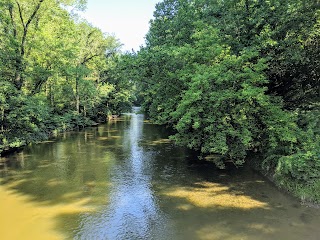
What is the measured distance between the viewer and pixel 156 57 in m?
14.0

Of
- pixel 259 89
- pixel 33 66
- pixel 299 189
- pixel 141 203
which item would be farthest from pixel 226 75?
pixel 33 66

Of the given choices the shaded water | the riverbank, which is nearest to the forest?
the riverbank

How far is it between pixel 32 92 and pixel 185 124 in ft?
41.4

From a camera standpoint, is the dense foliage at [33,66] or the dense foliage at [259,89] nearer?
the dense foliage at [259,89]

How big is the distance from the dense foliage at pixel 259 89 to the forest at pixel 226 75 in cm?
4

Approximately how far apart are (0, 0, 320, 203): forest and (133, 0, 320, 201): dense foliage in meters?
0.04

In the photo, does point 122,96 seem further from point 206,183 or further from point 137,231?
point 137,231

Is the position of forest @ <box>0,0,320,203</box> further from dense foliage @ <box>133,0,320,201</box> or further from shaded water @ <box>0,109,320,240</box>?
shaded water @ <box>0,109,320,240</box>

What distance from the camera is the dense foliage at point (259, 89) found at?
32.6ft

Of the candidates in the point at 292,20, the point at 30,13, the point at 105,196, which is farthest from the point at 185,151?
the point at 30,13

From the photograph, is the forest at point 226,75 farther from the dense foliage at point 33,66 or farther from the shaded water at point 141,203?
the shaded water at point 141,203

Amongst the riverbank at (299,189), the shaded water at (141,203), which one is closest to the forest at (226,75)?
the riverbank at (299,189)

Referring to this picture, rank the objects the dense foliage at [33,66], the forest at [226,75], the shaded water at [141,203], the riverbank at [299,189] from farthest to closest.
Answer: the dense foliage at [33,66] < the forest at [226,75] < the riverbank at [299,189] < the shaded water at [141,203]

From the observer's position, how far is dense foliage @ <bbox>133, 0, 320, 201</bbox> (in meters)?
9.92
